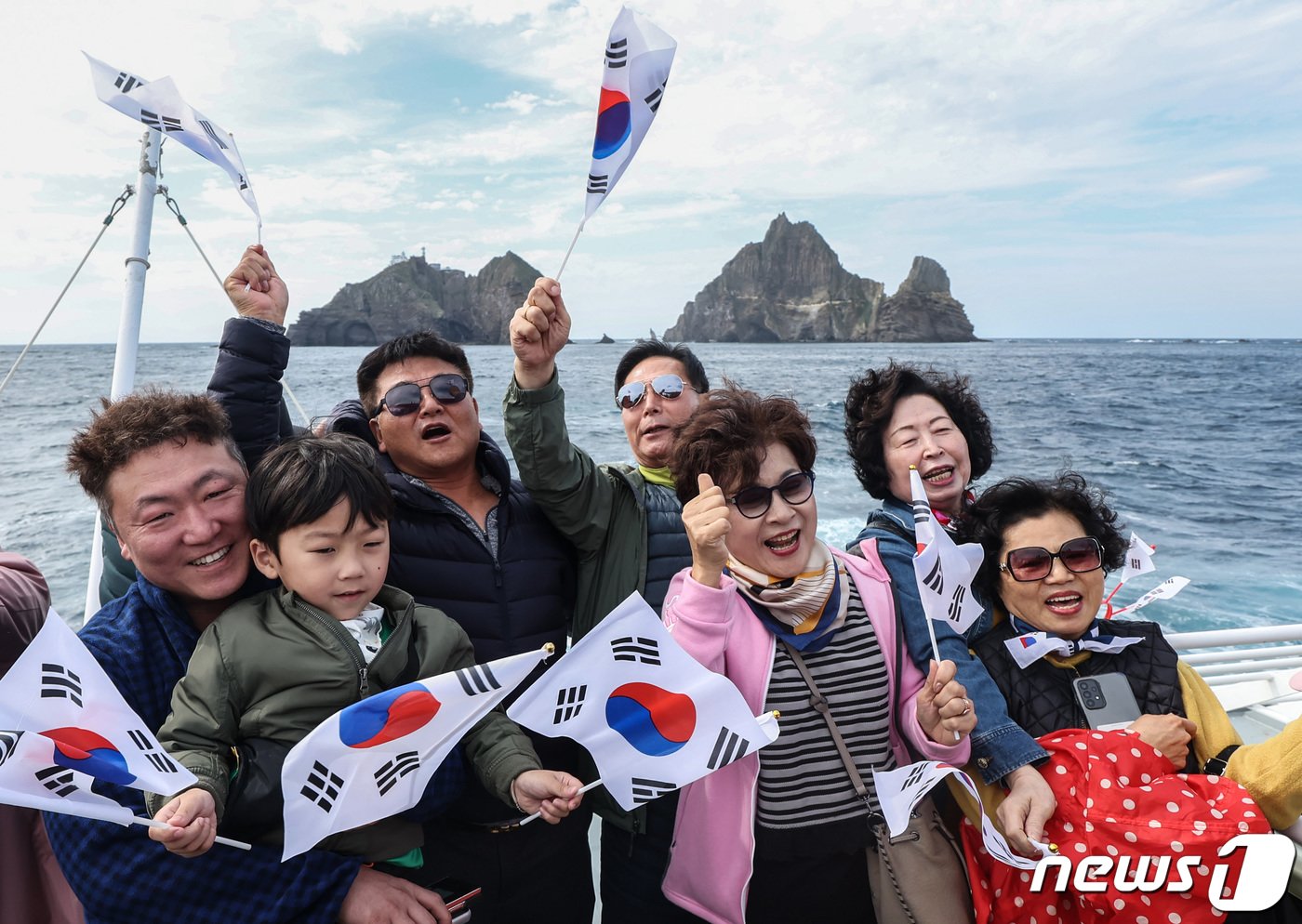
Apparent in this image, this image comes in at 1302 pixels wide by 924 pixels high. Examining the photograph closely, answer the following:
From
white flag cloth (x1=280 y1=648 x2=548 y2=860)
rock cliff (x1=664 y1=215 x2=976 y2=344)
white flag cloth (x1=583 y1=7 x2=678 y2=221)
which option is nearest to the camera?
white flag cloth (x1=280 y1=648 x2=548 y2=860)

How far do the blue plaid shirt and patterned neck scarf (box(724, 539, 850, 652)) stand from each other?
3.38ft

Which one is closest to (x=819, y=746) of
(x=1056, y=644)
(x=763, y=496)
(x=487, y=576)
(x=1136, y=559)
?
(x=763, y=496)

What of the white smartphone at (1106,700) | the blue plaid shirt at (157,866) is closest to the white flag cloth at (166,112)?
the blue plaid shirt at (157,866)

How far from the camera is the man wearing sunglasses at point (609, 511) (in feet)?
7.00

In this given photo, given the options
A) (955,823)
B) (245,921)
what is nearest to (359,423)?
(245,921)

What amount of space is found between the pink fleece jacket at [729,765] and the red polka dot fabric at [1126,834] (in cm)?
26

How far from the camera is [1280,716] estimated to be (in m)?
3.30

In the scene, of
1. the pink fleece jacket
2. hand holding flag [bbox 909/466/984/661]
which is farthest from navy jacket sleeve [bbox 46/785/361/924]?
hand holding flag [bbox 909/466/984/661]

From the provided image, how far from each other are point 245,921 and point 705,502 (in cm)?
122

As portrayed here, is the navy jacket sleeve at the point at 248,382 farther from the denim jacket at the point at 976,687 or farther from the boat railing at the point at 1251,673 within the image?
the boat railing at the point at 1251,673

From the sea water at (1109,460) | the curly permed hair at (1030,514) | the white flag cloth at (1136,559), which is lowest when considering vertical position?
the sea water at (1109,460)

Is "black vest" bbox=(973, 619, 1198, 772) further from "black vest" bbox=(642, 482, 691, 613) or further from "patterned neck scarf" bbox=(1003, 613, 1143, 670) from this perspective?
"black vest" bbox=(642, 482, 691, 613)

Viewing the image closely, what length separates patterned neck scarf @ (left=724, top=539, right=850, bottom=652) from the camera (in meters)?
1.89

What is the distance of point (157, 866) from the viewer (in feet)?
5.08
